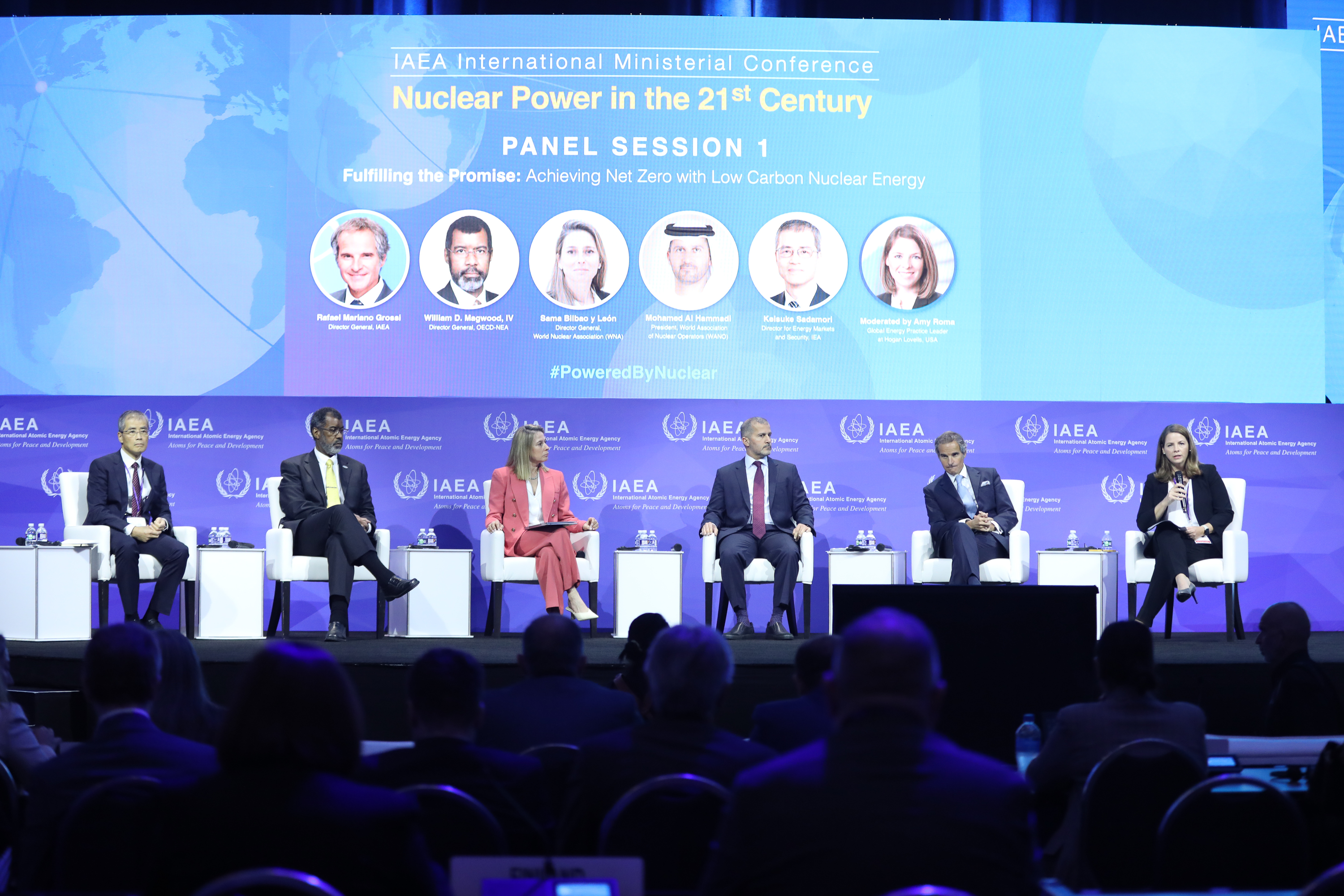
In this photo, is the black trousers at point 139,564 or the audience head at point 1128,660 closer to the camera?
the audience head at point 1128,660

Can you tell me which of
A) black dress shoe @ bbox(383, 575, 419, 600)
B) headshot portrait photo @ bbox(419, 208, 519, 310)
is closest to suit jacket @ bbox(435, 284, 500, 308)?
headshot portrait photo @ bbox(419, 208, 519, 310)

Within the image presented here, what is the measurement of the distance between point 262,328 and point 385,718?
3.34 metres

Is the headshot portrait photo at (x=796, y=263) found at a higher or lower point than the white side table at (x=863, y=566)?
higher

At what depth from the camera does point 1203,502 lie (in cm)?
692

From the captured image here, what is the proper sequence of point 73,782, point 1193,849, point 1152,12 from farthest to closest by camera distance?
1. point 1152,12
2. point 1193,849
3. point 73,782

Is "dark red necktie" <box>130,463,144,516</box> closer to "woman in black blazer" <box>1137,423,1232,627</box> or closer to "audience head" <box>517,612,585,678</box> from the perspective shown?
"audience head" <box>517,612,585,678</box>

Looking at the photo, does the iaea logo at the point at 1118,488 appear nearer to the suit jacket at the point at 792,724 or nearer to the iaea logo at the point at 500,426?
the iaea logo at the point at 500,426

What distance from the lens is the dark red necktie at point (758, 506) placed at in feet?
23.1

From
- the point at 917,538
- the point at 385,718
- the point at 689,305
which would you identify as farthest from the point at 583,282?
the point at 385,718

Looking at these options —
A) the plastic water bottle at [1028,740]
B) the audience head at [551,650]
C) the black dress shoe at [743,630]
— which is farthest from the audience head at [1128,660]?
the black dress shoe at [743,630]

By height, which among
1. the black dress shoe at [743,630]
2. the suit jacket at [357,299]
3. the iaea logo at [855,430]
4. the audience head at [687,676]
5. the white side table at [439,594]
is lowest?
the black dress shoe at [743,630]

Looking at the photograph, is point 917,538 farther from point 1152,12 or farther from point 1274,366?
point 1152,12

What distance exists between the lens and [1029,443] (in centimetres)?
777

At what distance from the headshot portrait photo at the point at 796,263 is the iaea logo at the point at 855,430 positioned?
708 mm
